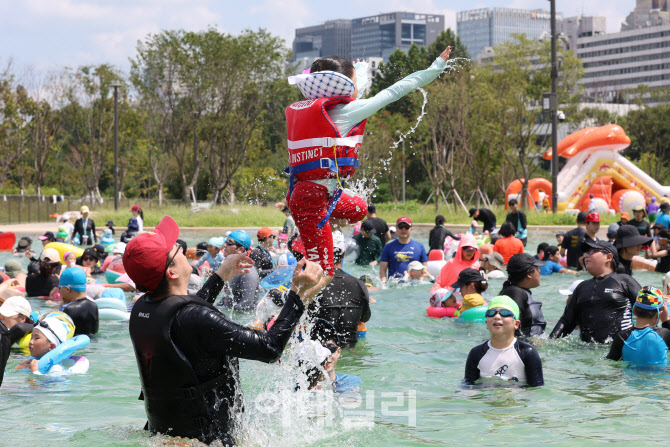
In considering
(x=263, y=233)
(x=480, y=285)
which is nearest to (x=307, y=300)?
(x=480, y=285)

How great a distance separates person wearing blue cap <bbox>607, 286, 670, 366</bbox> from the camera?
720 cm

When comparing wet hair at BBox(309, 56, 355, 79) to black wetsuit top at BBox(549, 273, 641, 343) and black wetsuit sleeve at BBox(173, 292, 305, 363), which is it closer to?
black wetsuit sleeve at BBox(173, 292, 305, 363)

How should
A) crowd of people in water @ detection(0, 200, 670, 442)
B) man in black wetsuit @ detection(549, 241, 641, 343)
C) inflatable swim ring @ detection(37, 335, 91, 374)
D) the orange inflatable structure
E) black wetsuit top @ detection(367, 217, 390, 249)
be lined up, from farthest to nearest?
1. the orange inflatable structure
2. black wetsuit top @ detection(367, 217, 390, 249)
3. man in black wetsuit @ detection(549, 241, 641, 343)
4. inflatable swim ring @ detection(37, 335, 91, 374)
5. crowd of people in water @ detection(0, 200, 670, 442)

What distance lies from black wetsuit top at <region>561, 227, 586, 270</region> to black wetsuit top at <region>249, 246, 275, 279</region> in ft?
23.0

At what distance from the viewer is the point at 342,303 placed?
24.9 ft

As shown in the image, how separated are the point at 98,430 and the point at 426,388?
3.31 meters

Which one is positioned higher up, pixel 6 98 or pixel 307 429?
pixel 6 98

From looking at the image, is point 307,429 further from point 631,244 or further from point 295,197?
point 631,244

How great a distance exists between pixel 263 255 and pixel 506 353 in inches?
248

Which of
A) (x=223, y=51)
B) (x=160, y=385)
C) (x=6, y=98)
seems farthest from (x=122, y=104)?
(x=160, y=385)

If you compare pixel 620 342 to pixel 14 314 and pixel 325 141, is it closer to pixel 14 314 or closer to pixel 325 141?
pixel 325 141

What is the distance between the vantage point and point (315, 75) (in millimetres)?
5234

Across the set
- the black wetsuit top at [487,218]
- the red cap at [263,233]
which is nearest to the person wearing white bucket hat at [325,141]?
the red cap at [263,233]

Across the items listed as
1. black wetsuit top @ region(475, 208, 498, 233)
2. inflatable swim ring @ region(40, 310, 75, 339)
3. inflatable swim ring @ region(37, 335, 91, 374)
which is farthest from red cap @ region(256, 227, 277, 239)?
black wetsuit top @ region(475, 208, 498, 233)
